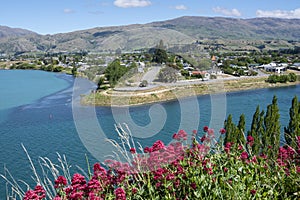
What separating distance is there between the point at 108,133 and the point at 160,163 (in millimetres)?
9496

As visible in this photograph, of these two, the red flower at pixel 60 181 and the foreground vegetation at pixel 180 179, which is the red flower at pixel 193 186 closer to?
the foreground vegetation at pixel 180 179

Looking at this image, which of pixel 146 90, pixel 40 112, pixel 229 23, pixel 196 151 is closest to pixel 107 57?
pixel 146 90

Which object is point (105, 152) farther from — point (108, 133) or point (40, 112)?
point (40, 112)

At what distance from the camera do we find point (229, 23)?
11956 centimetres

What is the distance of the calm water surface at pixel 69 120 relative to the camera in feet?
29.5

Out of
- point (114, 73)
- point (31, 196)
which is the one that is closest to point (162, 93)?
point (114, 73)

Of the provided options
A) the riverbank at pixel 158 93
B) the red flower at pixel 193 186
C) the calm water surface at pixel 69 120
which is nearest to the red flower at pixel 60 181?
the red flower at pixel 193 186

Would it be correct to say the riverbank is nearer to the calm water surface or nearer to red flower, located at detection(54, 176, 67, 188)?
the calm water surface

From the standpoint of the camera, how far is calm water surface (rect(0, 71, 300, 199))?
8.98 meters

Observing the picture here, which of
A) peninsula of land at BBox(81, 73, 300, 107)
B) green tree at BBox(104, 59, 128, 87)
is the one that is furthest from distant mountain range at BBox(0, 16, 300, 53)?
peninsula of land at BBox(81, 73, 300, 107)

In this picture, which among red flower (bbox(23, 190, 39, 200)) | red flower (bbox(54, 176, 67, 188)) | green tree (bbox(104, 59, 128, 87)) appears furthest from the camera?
green tree (bbox(104, 59, 128, 87))

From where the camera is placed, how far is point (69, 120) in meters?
13.6

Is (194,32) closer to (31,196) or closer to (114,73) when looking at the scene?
(114,73)

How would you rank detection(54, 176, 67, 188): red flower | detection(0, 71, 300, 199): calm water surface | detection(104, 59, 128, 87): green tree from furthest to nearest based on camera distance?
detection(104, 59, 128, 87): green tree, detection(0, 71, 300, 199): calm water surface, detection(54, 176, 67, 188): red flower
